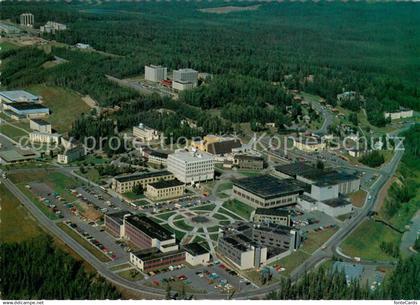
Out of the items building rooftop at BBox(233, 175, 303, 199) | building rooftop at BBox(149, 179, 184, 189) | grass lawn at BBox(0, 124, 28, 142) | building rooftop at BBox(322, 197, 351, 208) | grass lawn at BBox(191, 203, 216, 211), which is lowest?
grass lawn at BBox(0, 124, 28, 142)

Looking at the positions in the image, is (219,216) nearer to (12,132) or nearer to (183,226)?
(183,226)

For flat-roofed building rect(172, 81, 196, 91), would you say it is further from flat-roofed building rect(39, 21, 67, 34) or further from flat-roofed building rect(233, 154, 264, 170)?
flat-roofed building rect(39, 21, 67, 34)

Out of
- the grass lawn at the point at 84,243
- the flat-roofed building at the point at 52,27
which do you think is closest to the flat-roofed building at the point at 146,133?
the grass lawn at the point at 84,243

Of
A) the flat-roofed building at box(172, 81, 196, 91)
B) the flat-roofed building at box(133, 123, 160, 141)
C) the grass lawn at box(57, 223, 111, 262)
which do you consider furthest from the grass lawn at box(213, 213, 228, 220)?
the flat-roofed building at box(172, 81, 196, 91)

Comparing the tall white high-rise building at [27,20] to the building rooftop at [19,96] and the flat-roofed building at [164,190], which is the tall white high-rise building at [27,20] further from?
the flat-roofed building at [164,190]

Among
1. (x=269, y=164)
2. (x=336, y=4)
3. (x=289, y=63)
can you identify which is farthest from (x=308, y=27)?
(x=269, y=164)

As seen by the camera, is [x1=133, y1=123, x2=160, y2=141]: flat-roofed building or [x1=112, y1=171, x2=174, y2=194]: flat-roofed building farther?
[x1=133, y1=123, x2=160, y2=141]: flat-roofed building

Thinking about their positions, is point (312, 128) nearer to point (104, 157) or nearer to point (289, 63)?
point (104, 157)

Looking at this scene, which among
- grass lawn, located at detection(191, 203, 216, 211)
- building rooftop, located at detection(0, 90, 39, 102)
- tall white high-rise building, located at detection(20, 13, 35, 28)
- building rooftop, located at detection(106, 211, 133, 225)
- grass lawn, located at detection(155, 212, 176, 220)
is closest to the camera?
building rooftop, located at detection(106, 211, 133, 225)
